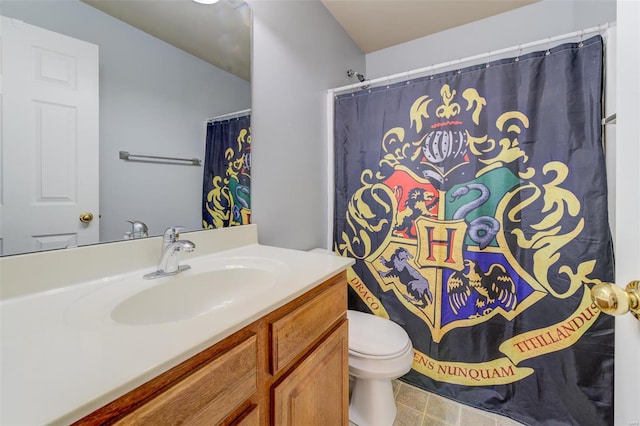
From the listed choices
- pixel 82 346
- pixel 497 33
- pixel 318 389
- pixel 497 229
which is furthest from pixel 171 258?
pixel 497 33

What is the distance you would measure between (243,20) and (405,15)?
125 cm

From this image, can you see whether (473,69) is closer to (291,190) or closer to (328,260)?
(291,190)

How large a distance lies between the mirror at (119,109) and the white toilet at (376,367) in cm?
95

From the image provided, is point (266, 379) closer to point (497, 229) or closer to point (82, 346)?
point (82, 346)

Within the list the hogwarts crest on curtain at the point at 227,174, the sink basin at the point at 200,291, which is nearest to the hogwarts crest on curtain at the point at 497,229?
the hogwarts crest on curtain at the point at 227,174

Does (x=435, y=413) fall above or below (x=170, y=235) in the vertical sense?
below

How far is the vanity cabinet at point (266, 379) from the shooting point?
42 centimetres

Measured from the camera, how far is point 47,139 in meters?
0.71

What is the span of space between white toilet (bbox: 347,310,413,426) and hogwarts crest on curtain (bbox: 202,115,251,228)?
819 millimetres

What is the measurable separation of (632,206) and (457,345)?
120cm

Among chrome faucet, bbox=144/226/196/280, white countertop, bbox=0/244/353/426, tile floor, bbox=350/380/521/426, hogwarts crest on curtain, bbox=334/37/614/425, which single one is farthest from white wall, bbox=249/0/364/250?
tile floor, bbox=350/380/521/426

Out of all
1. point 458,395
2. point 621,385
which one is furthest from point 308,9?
point 458,395

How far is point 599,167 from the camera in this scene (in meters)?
1.12

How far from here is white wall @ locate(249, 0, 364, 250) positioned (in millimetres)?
1285
